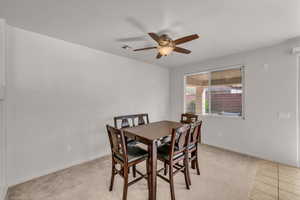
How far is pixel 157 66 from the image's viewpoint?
171 inches

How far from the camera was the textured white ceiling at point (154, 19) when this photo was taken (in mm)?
1552

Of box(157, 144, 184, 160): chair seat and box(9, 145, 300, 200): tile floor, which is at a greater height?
box(157, 144, 184, 160): chair seat

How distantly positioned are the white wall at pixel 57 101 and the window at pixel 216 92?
2.06m

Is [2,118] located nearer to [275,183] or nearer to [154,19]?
[154,19]

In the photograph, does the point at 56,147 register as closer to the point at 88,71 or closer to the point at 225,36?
the point at 88,71

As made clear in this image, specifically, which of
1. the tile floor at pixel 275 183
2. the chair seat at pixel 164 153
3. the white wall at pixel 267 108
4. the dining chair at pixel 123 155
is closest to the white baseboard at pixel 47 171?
the dining chair at pixel 123 155

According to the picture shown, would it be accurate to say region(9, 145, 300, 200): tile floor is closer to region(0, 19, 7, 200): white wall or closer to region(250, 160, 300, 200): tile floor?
region(250, 160, 300, 200): tile floor

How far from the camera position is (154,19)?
1.85 metres

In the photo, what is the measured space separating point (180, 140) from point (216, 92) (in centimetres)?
244

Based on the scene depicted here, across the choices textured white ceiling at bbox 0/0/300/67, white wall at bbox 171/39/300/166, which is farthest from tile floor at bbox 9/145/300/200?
textured white ceiling at bbox 0/0/300/67

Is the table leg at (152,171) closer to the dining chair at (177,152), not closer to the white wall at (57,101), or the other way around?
the dining chair at (177,152)

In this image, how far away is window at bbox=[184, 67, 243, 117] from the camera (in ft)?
10.8

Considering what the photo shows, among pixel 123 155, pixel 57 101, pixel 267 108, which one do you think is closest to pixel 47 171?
pixel 57 101

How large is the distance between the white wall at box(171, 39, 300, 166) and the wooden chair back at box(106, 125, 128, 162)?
9.42 feet
